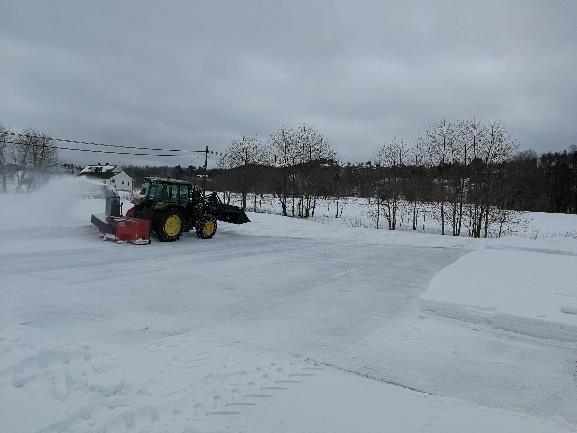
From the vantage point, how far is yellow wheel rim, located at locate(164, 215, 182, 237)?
14528 millimetres

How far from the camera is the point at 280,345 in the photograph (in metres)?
5.20

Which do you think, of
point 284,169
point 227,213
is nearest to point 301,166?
point 284,169

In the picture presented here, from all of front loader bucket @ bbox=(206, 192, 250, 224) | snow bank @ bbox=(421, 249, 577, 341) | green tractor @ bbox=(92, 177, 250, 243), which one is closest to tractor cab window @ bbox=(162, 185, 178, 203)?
green tractor @ bbox=(92, 177, 250, 243)

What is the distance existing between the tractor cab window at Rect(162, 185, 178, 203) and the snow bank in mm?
10141

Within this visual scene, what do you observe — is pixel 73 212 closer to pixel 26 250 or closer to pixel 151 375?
pixel 26 250

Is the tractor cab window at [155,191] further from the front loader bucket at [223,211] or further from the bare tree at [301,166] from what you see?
the bare tree at [301,166]

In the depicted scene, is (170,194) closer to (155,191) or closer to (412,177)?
(155,191)

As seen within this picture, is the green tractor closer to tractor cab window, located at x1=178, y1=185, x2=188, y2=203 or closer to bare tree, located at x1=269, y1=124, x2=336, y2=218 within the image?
tractor cab window, located at x1=178, y1=185, x2=188, y2=203

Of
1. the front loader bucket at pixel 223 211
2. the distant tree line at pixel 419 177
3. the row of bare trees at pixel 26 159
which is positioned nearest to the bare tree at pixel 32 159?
the row of bare trees at pixel 26 159

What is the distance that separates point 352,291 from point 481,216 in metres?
21.9

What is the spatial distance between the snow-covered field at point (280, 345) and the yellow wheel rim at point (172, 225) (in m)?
3.23

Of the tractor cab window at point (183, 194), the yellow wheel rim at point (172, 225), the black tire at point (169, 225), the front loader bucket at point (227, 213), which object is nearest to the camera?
the black tire at point (169, 225)

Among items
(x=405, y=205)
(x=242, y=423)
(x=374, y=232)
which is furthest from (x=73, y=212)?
(x=405, y=205)

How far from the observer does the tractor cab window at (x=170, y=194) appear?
15.1 m
